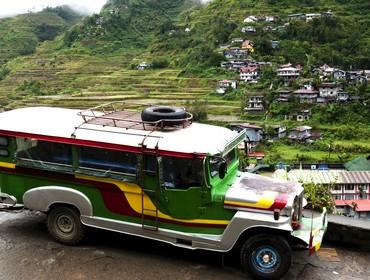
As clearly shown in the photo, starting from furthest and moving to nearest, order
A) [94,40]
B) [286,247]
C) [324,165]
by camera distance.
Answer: [94,40], [324,165], [286,247]

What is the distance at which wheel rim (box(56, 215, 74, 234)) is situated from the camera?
17.9 ft

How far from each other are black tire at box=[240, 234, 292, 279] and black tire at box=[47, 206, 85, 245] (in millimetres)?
1869

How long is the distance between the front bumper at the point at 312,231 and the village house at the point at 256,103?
197ft

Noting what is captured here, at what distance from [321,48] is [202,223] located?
278 ft

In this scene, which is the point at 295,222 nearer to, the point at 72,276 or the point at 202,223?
the point at 202,223

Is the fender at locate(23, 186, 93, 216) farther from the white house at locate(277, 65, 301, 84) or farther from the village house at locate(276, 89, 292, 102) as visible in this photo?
the white house at locate(277, 65, 301, 84)

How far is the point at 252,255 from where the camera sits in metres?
4.77

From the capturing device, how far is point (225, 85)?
7200cm

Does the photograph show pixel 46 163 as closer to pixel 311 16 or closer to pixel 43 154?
pixel 43 154

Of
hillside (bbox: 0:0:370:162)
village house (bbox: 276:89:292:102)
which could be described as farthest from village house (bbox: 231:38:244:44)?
village house (bbox: 276:89:292:102)

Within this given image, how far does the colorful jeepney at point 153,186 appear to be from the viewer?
4.76 m

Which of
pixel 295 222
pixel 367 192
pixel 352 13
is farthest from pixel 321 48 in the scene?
pixel 295 222

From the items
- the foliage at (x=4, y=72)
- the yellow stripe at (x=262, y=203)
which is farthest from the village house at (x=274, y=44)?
the yellow stripe at (x=262, y=203)

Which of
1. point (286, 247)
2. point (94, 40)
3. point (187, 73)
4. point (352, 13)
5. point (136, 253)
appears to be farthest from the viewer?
point (94, 40)
